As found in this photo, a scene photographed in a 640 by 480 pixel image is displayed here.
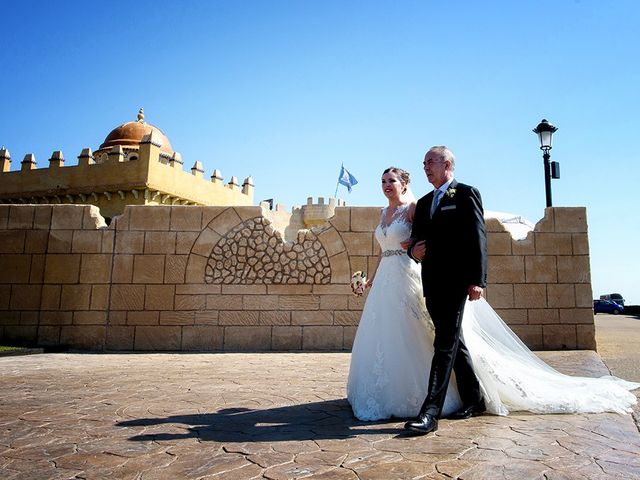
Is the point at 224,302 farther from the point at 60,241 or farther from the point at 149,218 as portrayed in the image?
the point at 60,241

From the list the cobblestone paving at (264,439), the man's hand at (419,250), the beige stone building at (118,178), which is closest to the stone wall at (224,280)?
the cobblestone paving at (264,439)

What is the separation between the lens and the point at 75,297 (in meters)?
8.38

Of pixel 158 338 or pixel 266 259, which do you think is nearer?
pixel 158 338

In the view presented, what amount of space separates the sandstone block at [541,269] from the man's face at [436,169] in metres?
5.27

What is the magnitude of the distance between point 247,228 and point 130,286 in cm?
228

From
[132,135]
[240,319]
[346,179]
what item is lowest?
[240,319]

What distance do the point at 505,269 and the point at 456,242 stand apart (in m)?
5.25

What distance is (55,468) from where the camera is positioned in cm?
237

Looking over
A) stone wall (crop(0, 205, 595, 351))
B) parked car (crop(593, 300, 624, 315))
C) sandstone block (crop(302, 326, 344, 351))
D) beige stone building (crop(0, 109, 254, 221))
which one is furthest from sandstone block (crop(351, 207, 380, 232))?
parked car (crop(593, 300, 624, 315))

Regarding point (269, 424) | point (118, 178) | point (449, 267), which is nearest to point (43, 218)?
point (269, 424)

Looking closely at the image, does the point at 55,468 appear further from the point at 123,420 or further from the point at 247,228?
the point at 247,228

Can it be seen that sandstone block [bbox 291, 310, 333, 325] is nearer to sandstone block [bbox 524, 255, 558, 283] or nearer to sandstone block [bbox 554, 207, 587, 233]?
sandstone block [bbox 524, 255, 558, 283]

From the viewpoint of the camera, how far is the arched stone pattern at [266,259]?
826 cm

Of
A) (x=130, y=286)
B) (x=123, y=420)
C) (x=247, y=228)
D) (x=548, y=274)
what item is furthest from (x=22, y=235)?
(x=548, y=274)
